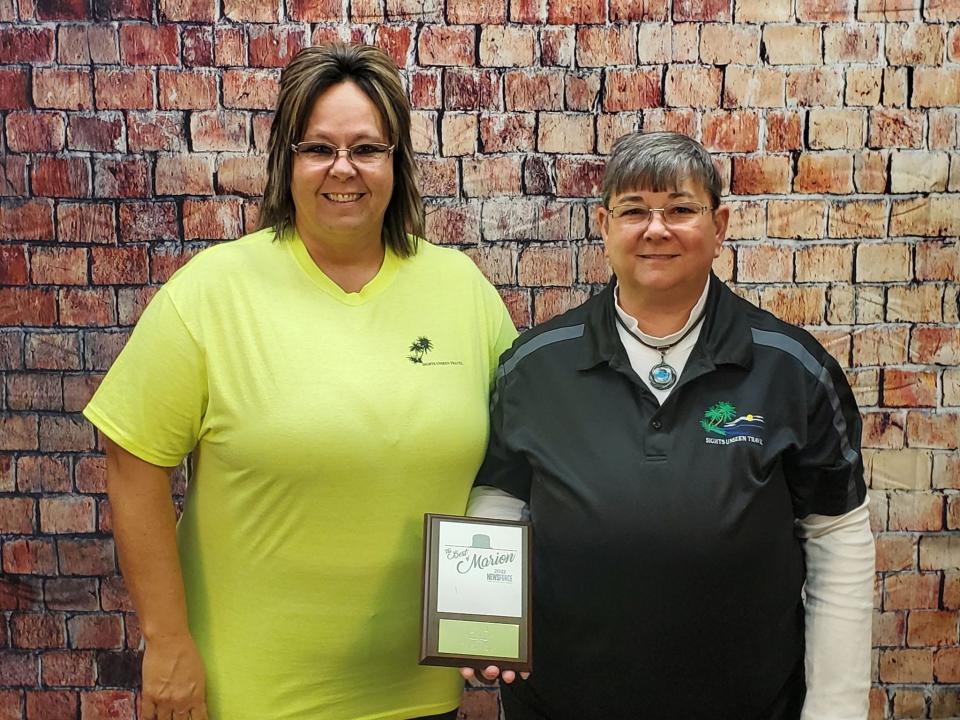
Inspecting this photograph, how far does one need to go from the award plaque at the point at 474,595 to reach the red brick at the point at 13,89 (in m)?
1.61

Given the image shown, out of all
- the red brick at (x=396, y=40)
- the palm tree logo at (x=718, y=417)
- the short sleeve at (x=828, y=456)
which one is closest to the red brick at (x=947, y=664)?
the short sleeve at (x=828, y=456)

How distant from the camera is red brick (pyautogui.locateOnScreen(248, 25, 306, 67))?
88.7 inches

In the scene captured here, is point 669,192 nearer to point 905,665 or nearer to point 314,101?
point 314,101

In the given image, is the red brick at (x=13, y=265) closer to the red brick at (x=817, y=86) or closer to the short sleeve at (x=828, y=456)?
the short sleeve at (x=828, y=456)

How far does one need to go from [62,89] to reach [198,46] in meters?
0.37

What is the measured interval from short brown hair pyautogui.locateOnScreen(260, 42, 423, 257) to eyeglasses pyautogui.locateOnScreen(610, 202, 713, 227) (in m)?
0.47

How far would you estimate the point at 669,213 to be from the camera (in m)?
1.64

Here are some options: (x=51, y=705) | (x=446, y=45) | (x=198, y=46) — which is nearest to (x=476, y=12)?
(x=446, y=45)

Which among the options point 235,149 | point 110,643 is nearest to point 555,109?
point 235,149

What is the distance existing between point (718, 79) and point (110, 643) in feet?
7.44

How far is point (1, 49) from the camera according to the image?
2248 millimetres

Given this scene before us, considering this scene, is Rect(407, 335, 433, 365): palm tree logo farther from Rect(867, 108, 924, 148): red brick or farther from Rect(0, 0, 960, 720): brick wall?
Rect(867, 108, 924, 148): red brick

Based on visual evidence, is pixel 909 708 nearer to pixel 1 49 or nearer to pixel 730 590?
pixel 730 590

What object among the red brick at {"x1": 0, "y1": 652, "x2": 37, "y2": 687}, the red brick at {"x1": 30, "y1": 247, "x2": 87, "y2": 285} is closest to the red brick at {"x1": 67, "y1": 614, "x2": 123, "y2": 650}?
the red brick at {"x1": 0, "y1": 652, "x2": 37, "y2": 687}
